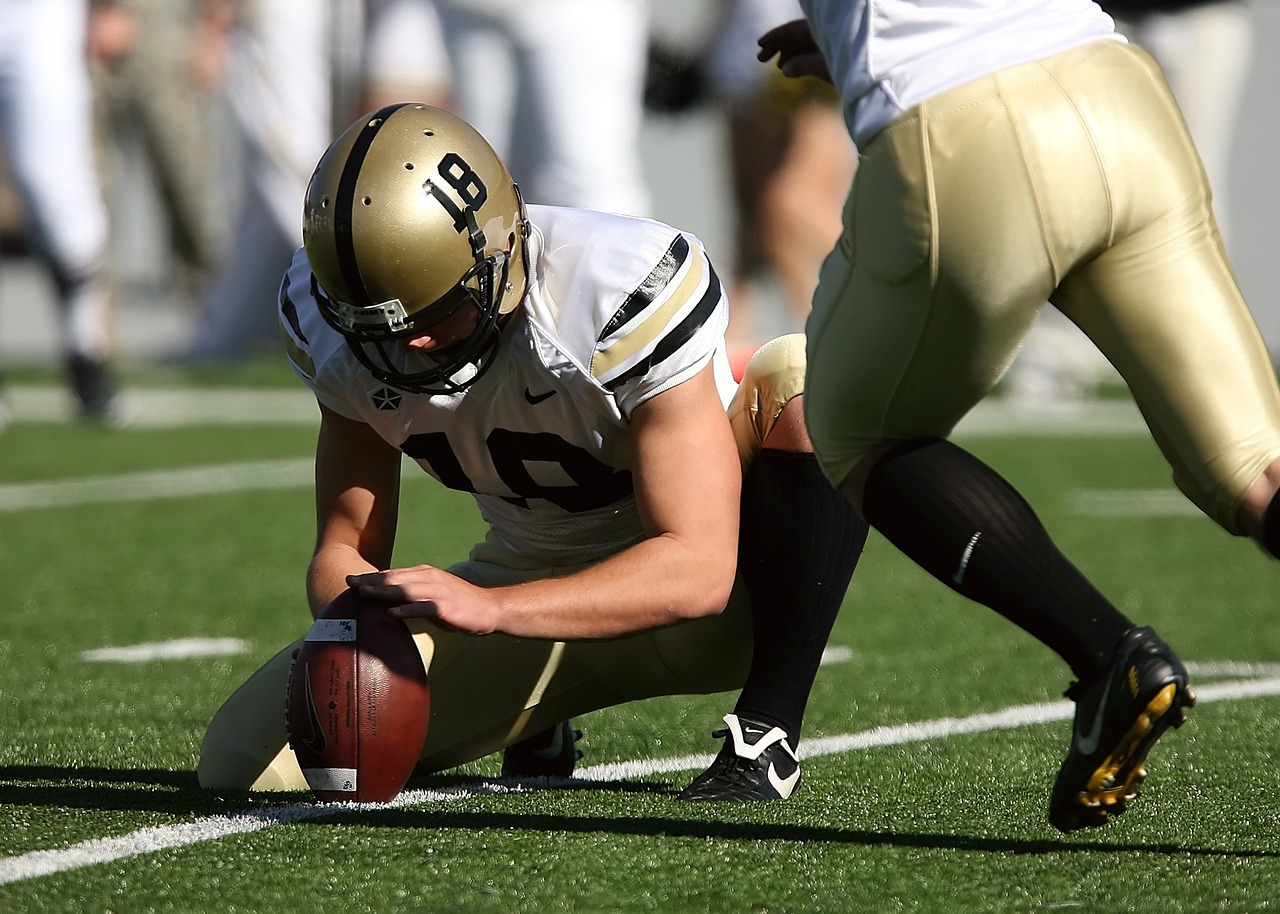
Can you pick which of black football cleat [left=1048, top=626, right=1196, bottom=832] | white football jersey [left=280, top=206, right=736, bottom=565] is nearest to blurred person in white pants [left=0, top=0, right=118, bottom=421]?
white football jersey [left=280, top=206, right=736, bottom=565]

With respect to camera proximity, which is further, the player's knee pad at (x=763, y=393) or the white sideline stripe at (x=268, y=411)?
the white sideline stripe at (x=268, y=411)

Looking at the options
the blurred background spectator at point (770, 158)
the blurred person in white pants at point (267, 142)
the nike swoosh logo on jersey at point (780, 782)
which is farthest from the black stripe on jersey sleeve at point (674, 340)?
the blurred person in white pants at point (267, 142)

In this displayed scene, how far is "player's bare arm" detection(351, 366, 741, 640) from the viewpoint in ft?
7.54

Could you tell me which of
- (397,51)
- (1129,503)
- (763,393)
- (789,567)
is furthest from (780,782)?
(397,51)

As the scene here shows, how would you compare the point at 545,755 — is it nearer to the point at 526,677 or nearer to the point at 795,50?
the point at 526,677

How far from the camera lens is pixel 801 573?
8.24ft

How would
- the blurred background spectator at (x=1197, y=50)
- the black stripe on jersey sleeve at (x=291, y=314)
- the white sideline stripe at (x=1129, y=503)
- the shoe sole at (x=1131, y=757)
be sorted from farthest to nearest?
the blurred background spectator at (x=1197, y=50) < the white sideline stripe at (x=1129, y=503) < the black stripe on jersey sleeve at (x=291, y=314) < the shoe sole at (x=1131, y=757)

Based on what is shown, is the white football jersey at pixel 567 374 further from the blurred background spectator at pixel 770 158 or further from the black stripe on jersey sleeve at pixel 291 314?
the blurred background spectator at pixel 770 158

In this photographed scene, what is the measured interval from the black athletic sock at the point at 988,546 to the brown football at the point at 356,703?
64cm

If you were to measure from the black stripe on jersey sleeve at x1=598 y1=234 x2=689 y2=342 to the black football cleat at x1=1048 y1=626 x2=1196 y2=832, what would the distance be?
71cm

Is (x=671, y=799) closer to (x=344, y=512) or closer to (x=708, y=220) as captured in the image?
(x=344, y=512)

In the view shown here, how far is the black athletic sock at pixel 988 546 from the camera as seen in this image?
202cm

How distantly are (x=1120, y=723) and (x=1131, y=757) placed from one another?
0.05 metres

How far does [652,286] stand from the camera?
7.93 ft
